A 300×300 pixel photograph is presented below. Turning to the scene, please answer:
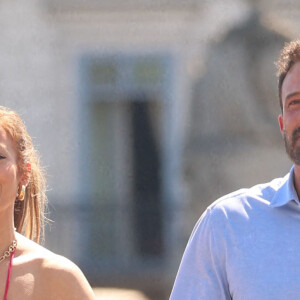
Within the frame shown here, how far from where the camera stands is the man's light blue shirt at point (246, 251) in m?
2.04

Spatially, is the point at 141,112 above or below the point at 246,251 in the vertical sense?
above

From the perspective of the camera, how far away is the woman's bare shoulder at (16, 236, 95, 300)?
2.26m

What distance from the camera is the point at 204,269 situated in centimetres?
211

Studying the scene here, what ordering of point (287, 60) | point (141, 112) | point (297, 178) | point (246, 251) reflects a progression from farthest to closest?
point (141, 112), point (287, 60), point (297, 178), point (246, 251)

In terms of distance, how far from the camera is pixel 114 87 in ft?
17.6

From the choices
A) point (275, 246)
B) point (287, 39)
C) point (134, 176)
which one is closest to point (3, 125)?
point (275, 246)

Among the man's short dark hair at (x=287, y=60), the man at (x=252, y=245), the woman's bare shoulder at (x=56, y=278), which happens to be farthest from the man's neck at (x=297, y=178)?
the woman's bare shoulder at (x=56, y=278)

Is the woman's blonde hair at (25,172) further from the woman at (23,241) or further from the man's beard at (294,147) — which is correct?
the man's beard at (294,147)

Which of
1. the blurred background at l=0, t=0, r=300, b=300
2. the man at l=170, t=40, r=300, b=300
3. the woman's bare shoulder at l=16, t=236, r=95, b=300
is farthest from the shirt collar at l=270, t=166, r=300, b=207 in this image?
the blurred background at l=0, t=0, r=300, b=300

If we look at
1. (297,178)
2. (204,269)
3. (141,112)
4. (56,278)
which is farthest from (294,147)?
(141,112)

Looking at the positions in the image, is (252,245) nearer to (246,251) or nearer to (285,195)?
(246,251)

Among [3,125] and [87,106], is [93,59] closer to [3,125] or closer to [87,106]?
[87,106]

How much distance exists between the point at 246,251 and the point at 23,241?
0.66 meters

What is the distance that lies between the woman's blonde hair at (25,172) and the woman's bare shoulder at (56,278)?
0.58 feet
